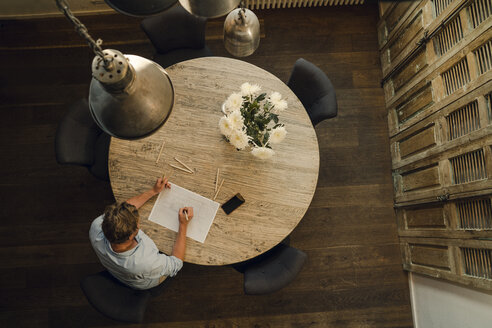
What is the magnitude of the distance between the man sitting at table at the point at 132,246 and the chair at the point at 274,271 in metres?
Answer: 0.48

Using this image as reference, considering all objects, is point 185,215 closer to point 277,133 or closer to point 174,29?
point 277,133

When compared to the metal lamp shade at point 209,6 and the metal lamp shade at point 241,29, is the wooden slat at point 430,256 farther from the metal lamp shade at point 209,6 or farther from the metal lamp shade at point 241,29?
the metal lamp shade at point 209,6

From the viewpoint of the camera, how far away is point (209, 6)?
1170 millimetres

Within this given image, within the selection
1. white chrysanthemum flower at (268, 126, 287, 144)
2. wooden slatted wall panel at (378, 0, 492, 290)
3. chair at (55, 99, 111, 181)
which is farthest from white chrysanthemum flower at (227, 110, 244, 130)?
wooden slatted wall panel at (378, 0, 492, 290)

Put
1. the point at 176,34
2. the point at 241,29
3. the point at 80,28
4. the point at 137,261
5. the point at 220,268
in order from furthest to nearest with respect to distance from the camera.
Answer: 1. the point at 220,268
2. the point at 176,34
3. the point at 137,261
4. the point at 241,29
5. the point at 80,28

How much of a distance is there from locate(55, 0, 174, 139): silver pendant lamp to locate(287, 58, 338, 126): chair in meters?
1.58

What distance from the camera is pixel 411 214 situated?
299 centimetres

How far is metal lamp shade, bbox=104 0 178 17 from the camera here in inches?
36.4

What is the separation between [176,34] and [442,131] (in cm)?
213

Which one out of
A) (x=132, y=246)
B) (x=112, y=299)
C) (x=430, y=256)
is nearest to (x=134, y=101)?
(x=132, y=246)

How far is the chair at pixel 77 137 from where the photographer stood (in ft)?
7.49

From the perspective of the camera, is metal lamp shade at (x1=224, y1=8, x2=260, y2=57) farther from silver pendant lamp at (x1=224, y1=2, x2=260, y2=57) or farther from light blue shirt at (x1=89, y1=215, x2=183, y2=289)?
light blue shirt at (x1=89, y1=215, x2=183, y2=289)

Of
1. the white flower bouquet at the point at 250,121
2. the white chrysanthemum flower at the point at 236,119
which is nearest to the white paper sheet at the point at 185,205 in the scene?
the white flower bouquet at the point at 250,121

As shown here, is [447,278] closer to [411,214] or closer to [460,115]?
[411,214]
